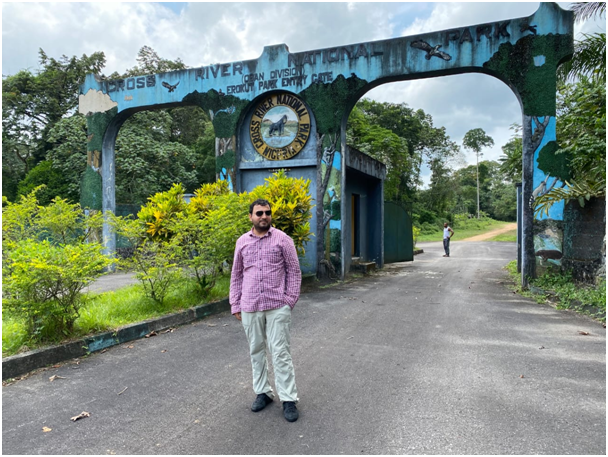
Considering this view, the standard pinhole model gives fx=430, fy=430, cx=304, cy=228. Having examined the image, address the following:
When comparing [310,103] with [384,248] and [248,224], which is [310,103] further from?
[384,248]

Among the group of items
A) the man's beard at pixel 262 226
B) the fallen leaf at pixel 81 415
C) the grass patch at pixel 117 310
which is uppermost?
the man's beard at pixel 262 226

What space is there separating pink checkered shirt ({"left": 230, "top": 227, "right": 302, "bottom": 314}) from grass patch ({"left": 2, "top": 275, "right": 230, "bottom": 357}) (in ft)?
8.27

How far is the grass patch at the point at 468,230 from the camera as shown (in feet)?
126

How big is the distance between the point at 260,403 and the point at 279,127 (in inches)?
365

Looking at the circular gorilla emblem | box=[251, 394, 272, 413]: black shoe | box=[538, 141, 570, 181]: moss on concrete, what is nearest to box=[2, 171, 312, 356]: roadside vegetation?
the circular gorilla emblem

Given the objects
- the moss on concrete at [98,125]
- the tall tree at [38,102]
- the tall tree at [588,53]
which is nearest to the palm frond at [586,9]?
the tall tree at [588,53]

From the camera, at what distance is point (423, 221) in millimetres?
42250

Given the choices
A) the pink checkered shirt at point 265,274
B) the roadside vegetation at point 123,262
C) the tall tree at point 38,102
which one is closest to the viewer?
the pink checkered shirt at point 265,274

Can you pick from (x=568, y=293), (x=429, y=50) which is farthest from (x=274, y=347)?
(x=429, y=50)

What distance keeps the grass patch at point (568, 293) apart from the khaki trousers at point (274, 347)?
5.64m

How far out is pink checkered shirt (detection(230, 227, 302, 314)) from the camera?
138 inches

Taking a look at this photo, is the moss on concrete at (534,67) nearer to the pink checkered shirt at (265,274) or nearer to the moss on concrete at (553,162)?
the moss on concrete at (553,162)

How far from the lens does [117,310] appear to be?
609 centimetres

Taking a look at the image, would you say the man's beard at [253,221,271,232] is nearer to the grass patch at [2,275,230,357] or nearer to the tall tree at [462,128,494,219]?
the grass patch at [2,275,230,357]
